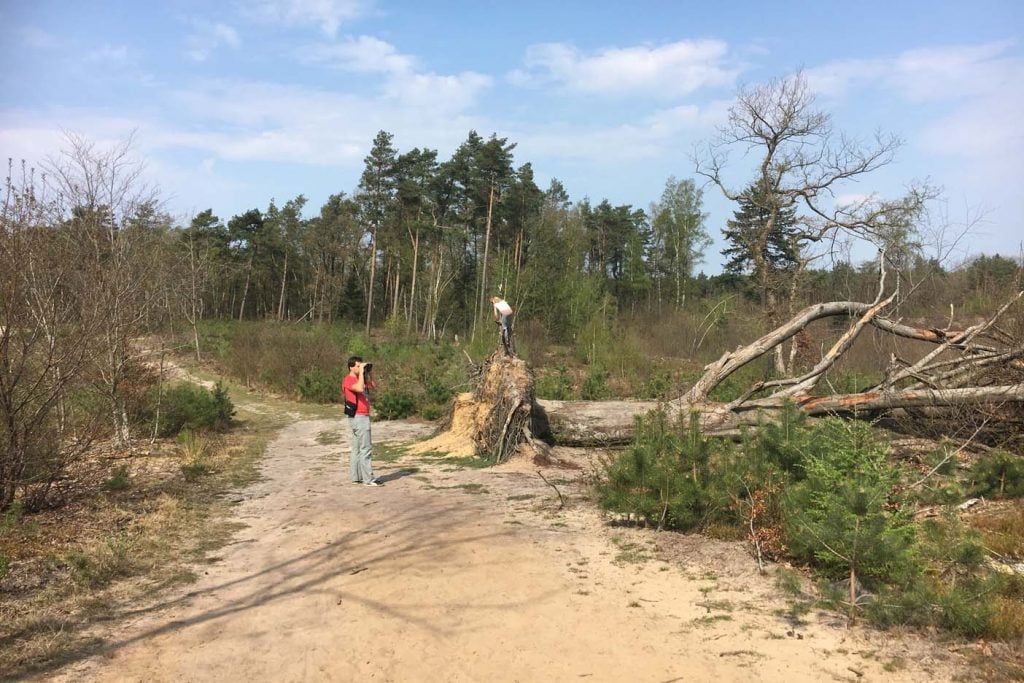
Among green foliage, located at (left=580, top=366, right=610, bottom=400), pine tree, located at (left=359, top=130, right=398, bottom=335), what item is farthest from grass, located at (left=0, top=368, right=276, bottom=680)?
pine tree, located at (left=359, top=130, right=398, bottom=335)

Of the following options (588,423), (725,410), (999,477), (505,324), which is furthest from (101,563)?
(999,477)

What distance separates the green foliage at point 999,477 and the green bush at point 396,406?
13.4 metres

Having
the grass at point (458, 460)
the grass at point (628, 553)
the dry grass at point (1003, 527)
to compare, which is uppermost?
the dry grass at point (1003, 527)

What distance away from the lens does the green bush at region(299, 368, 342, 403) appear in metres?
22.7

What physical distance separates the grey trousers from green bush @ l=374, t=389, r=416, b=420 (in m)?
8.74

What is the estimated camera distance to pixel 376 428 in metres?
16.6

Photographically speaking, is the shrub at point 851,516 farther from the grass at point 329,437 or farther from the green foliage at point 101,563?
the grass at point 329,437

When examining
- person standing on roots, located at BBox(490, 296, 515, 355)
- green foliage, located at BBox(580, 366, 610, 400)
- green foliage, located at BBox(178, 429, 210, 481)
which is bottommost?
green foliage, located at BBox(178, 429, 210, 481)

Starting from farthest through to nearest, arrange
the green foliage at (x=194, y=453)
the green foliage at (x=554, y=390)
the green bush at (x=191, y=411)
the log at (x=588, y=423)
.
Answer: the green foliage at (x=554, y=390) < the green bush at (x=191, y=411) < the log at (x=588, y=423) < the green foliage at (x=194, y=453)

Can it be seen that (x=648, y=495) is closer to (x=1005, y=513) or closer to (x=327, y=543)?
(x=327, y=543)

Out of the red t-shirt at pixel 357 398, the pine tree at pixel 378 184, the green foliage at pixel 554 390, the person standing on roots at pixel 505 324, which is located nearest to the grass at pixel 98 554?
the red t-shirt at pixel 357 398

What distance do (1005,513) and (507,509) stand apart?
4.96m

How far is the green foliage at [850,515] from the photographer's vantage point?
4426 mm

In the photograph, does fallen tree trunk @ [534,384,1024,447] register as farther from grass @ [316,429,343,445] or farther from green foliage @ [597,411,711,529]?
grass @ [316,429,343,445]
